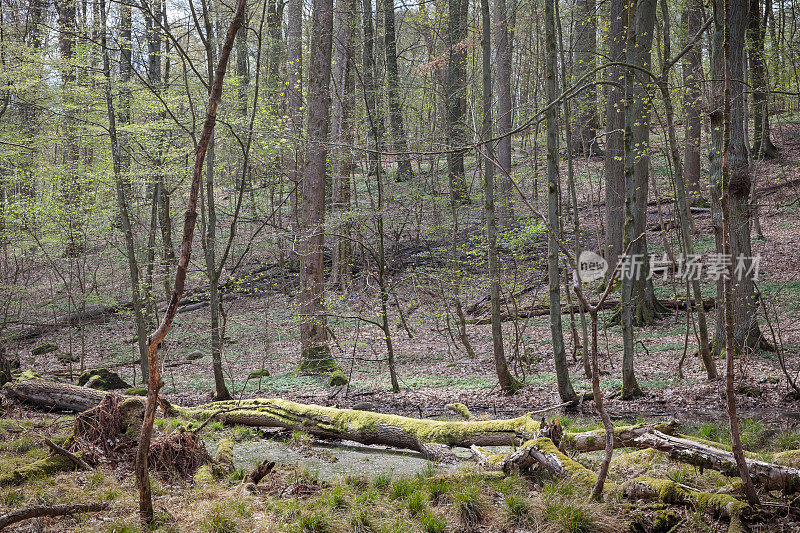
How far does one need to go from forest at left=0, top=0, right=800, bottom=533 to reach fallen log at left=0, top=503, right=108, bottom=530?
0.06ft

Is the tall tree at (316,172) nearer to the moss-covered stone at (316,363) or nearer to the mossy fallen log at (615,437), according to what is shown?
the moss-covered stone at (316,363)

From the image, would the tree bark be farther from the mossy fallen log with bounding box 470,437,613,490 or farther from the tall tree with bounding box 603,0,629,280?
Answer: the tall tree with bounding box 603,0,629,280

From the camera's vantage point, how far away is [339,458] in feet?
20.6

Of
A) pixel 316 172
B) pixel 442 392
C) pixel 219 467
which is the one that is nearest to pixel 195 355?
pixel 316 172

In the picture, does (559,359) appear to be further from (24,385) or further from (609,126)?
(24,385)

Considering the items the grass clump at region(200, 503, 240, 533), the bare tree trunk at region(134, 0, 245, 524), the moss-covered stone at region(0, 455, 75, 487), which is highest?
the bare tree trunk at region(134, 0, 245, 524)

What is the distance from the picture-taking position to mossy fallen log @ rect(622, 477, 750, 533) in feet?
12.2

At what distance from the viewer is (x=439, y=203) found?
1409 cm

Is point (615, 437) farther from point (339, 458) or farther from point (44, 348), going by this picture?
point (44, 348)

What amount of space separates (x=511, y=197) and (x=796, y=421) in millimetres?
9824

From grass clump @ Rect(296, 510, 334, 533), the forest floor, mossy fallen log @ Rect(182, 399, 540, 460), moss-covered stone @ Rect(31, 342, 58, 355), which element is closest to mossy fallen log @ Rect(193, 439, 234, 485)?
the forest floor

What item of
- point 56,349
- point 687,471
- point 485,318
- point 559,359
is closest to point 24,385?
point 56,349

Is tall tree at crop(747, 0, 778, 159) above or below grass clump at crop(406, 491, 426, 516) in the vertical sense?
above

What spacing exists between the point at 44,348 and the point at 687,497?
16.5 metres
